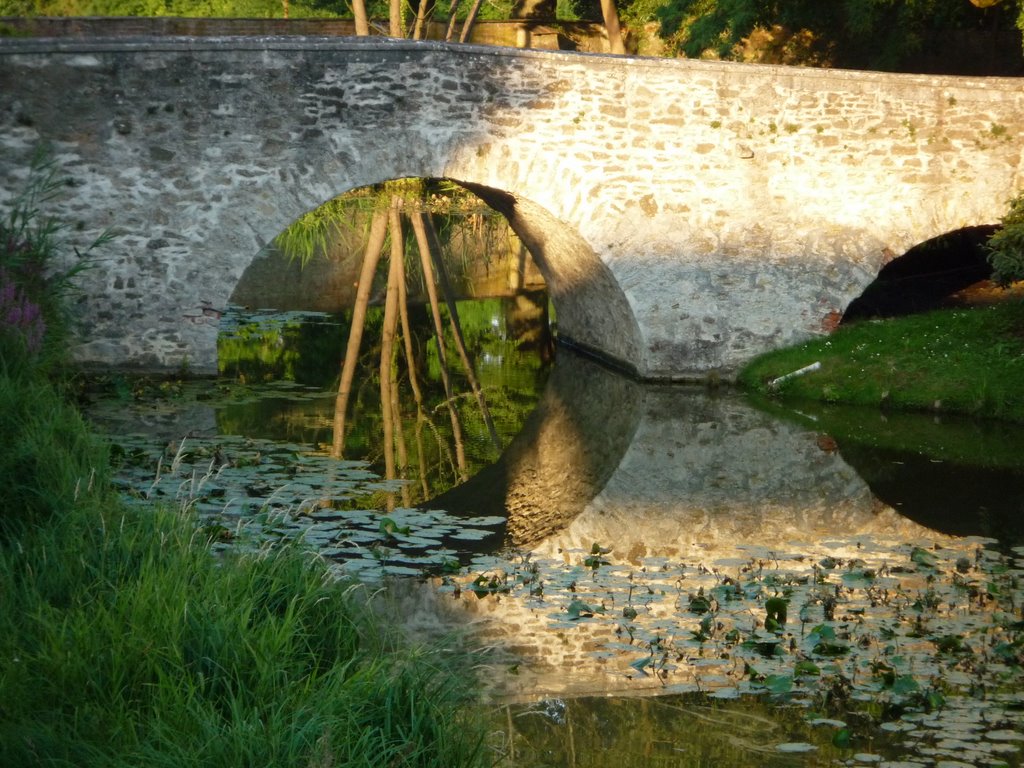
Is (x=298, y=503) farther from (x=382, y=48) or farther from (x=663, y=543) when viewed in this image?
(x=382, y=48)

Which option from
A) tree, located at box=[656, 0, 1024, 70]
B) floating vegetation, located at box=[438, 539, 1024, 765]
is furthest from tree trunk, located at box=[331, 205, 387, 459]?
tree, located at box=[656, 0, 1024, 70]

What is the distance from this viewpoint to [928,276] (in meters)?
16.9

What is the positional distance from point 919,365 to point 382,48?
5.85 metres

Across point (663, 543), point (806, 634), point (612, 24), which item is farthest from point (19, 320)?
point (612, 24)

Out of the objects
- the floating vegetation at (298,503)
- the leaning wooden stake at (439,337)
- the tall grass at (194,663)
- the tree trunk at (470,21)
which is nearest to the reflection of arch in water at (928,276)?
the leaning wooden stake at (439,337)

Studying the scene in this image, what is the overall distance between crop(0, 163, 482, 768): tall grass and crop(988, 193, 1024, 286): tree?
8.40m

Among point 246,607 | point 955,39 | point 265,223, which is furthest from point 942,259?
point 246,607

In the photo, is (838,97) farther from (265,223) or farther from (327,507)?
(327,507)

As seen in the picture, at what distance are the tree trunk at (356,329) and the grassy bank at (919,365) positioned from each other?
4.03m

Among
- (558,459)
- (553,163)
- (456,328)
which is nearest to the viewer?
(558,459)

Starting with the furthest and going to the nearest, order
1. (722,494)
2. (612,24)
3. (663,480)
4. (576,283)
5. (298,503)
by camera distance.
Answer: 1. (612,24)
2. (576,283)
3. (663,480)
4. (722,494)
5. (298,503)

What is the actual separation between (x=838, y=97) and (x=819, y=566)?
674 cm

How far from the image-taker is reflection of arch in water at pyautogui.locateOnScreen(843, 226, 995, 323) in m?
15.5

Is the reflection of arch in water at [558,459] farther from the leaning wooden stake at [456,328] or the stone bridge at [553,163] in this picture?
the stone bridge at [553,163]
